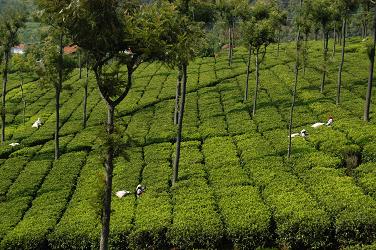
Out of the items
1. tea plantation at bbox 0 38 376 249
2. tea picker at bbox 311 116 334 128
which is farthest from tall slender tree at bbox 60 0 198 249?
tea picker at bbox 311 116 334 128

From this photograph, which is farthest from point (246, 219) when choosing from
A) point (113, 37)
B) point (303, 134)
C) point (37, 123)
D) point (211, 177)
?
point (37, 123)

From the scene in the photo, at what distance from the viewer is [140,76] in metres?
77.1

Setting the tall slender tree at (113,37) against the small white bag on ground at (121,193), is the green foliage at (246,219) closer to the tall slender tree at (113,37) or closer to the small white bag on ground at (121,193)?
the small white bag on ground at (121,193)

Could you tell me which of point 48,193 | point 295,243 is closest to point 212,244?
point 295,243

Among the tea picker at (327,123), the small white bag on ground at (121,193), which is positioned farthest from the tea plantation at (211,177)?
the tea picker at (327,123)

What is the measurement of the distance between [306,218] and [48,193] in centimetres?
2076

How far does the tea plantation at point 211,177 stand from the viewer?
88.2 ft

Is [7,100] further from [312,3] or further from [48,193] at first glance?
[312,3]

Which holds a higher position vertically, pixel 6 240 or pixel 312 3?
pixel 312 3

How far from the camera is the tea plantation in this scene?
2688cm

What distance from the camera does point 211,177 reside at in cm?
3516

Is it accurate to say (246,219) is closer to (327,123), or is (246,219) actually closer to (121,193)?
(121,193)

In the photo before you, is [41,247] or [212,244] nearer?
[212,244]

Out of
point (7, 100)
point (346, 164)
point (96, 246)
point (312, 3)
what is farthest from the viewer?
point (7, 100)
